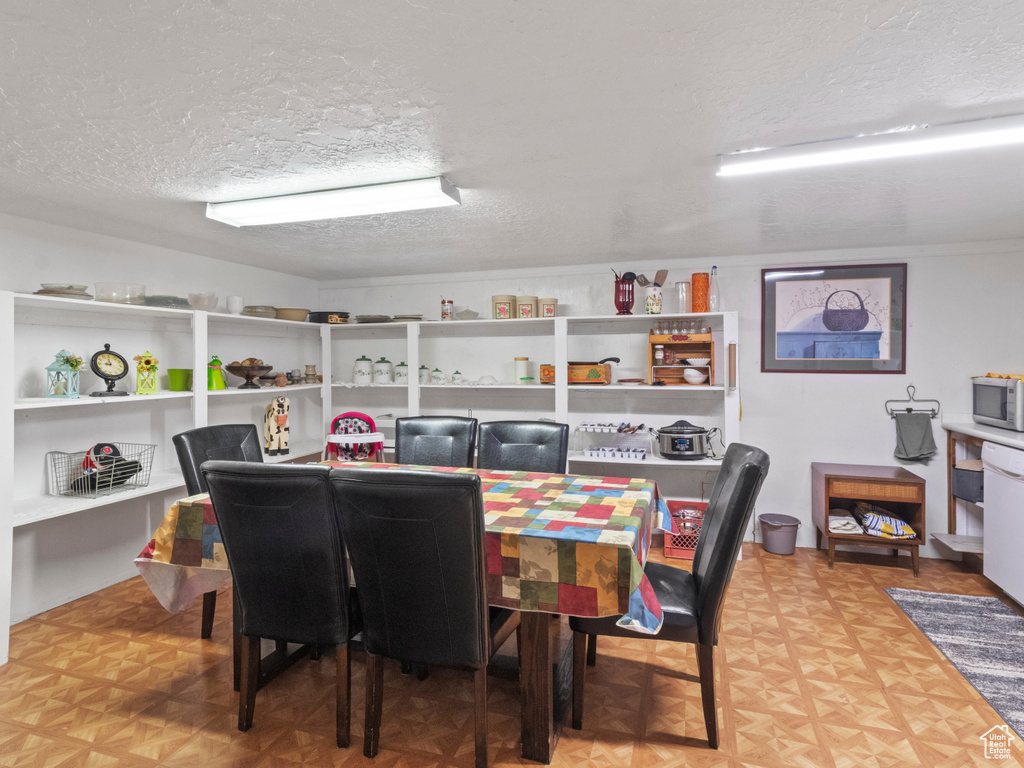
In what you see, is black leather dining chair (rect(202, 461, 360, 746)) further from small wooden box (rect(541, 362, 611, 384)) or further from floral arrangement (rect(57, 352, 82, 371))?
small wooden box (rect(541, 362, 611, 384))

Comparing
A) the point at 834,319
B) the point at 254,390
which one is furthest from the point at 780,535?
the point at 254,390

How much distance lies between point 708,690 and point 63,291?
3414mm

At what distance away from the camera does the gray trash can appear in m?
3.95

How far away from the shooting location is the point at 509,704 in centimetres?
224

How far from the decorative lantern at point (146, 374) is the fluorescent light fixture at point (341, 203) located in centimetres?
109

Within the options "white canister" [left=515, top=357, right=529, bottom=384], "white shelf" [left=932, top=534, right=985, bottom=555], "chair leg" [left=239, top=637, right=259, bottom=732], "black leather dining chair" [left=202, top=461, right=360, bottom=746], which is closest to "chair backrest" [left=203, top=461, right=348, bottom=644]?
"black leather dining chair" [left=202, top=461, right=360, bottom=746]

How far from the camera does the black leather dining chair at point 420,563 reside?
63.6 inches

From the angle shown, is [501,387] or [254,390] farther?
[501,387]

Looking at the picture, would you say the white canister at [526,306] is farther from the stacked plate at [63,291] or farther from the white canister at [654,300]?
the stacked plate at [63,291]

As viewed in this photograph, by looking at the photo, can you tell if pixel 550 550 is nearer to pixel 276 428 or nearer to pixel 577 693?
pixel 577 693

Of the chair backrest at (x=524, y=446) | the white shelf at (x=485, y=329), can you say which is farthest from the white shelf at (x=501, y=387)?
the chair backrest at (x=524, y=446)

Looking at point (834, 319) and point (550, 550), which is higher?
point (834, 319)

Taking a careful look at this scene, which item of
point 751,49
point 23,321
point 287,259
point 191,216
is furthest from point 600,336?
point 23,321

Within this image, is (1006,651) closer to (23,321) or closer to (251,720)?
(251,720)
